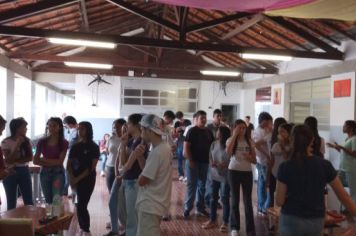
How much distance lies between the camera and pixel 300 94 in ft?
32.6

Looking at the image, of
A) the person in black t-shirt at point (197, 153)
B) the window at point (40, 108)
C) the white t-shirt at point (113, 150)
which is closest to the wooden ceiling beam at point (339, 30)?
the person in black t-shirt at point (197, 153)

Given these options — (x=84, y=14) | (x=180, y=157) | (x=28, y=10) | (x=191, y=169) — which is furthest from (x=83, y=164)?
(x=84, y=14)

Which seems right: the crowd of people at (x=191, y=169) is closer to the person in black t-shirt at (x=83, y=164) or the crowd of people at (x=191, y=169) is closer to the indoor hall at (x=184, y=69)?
the person in black t-shirt at (x=83, y=164)

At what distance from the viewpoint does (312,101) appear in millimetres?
9242

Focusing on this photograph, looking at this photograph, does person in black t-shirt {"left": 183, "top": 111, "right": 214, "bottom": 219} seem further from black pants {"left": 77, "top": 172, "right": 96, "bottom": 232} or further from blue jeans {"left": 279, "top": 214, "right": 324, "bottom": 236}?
blue jeans {"left": 279, "top": 214, "right": 324, "bottom": 236}

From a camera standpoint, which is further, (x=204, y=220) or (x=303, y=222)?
(x=204, y=220)

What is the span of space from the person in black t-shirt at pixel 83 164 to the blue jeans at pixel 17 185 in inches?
27.2

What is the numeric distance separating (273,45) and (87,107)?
7101mm

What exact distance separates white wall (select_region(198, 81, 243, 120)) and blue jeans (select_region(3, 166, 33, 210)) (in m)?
9.86

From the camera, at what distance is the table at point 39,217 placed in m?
2.73

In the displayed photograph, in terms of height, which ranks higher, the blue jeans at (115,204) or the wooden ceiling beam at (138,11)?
the wooden ceiling beam at (138,11)

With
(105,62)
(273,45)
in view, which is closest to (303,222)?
(273,45)

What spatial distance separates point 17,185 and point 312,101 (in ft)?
24.6

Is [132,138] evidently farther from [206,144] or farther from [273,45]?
[273,45]
